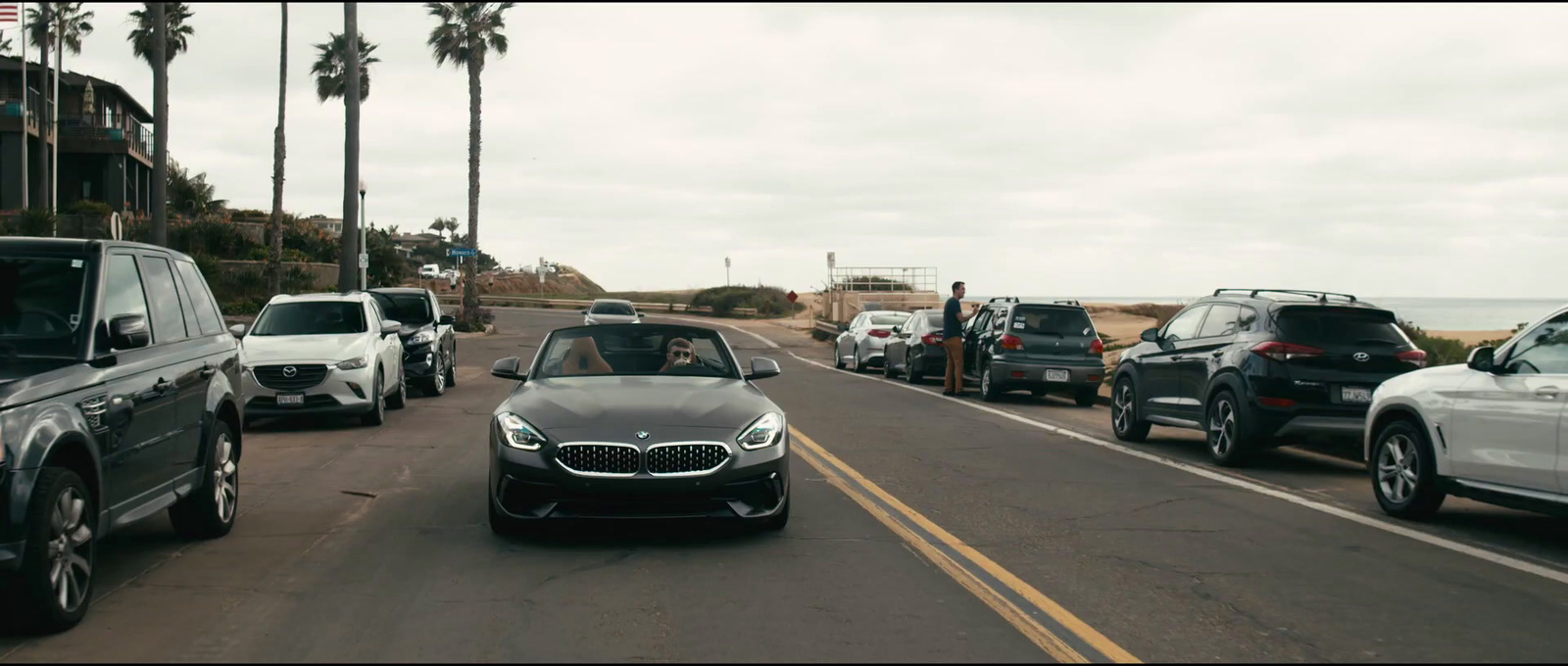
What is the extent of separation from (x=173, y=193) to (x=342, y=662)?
57.6 metres

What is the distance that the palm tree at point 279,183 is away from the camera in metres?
39.9

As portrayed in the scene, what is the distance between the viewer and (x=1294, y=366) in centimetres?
1179

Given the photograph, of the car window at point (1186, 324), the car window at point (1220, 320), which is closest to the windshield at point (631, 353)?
the car window at point (1220, 320)

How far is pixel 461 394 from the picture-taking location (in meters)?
20.8

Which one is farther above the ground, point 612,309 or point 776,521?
point 612,309

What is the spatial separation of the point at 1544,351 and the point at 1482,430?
2.07 ft

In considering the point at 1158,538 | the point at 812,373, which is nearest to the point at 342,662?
the point at 1158,538

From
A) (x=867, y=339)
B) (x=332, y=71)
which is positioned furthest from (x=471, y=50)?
(x=867, y=339)

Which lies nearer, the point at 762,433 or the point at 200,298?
the point at 762,433

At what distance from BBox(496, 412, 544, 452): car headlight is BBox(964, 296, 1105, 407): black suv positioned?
12647mm

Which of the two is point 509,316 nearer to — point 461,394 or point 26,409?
point 461,394

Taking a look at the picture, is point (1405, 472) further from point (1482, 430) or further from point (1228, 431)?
point (1228, 431)

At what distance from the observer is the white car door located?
7.94 m

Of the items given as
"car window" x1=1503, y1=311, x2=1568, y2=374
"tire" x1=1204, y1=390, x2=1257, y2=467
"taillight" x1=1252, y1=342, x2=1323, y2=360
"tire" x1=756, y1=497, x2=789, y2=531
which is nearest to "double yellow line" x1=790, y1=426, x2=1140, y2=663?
"tire" x1=756, y1=497, x2=789, y2=531
